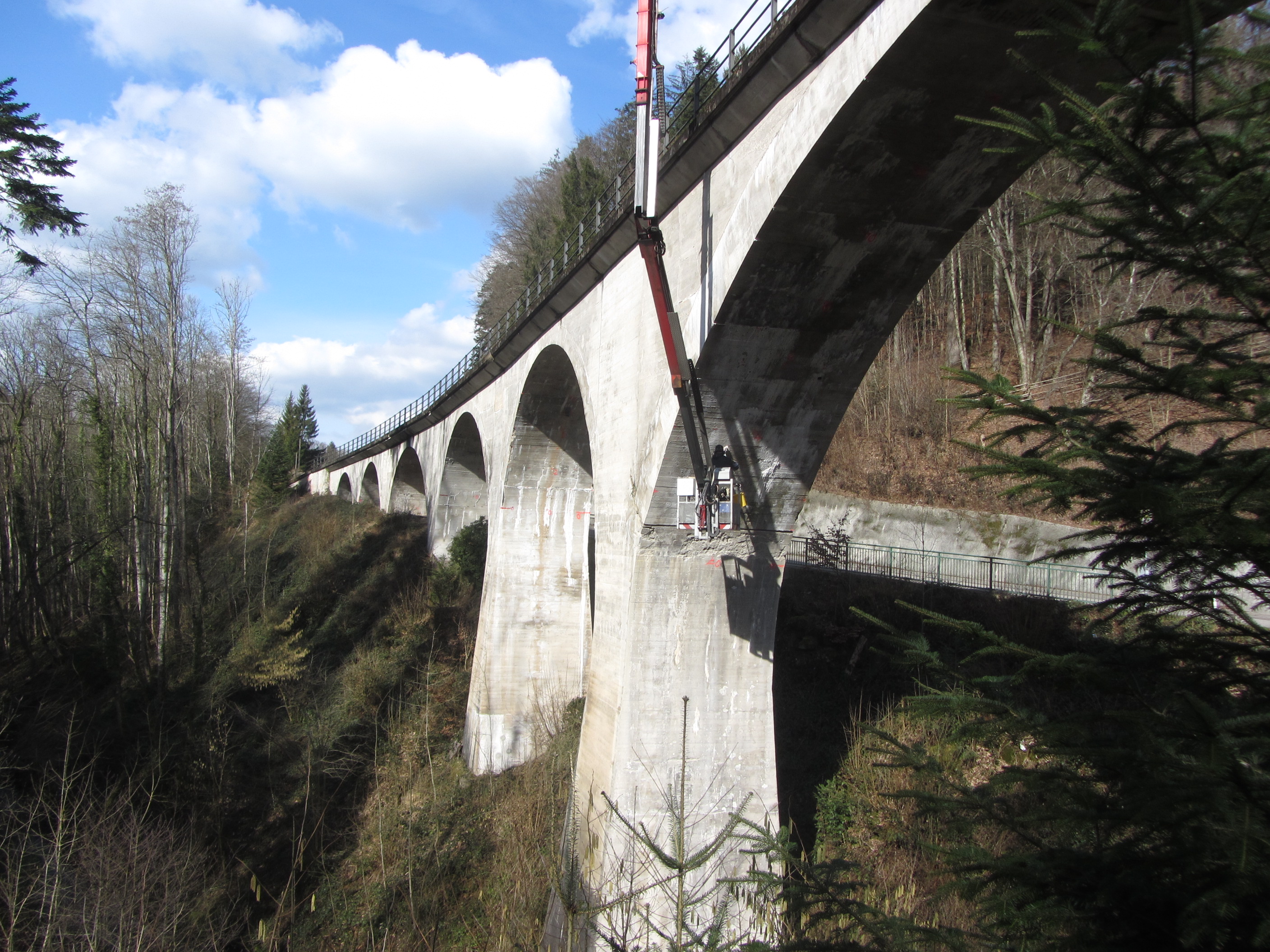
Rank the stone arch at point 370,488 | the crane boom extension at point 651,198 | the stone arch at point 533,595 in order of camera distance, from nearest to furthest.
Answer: the crane boom extension at point 651,198 < the stone arch at point 533,595 < the stone arch at point 370,488

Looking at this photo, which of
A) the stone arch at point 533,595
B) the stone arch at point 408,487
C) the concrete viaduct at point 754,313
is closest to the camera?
the concrete viaduct at point 754,313

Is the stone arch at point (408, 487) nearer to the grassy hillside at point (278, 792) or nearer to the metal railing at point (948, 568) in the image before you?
the grassy hillside at point (278, 792)

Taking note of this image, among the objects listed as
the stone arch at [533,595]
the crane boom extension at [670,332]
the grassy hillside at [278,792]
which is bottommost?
the grassy hillside at [278,792]

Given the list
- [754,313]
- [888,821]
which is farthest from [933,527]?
[754,313]

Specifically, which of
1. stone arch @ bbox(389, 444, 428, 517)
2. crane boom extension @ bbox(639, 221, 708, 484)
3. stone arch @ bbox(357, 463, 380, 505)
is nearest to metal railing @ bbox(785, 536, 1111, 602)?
crane boom extension @ bbox(639, 221, 708, 484)

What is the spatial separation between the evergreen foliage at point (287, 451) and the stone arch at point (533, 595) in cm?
2593

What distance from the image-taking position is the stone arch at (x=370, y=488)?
36.9 meters

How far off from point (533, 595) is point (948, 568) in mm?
8536

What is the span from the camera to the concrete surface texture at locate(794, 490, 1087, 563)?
1703 centimetres

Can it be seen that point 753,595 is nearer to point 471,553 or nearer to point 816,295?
point 816,295

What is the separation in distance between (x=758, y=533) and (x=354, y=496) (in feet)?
122

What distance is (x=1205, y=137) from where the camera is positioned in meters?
2.36

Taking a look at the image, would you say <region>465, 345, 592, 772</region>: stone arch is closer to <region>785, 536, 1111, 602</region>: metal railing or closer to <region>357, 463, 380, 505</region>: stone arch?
<region>785, 536, 1111, 602</region>: metal railing

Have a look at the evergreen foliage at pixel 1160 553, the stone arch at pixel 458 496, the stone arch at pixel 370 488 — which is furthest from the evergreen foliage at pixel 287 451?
the evergreen foliage at pixel 1160 553
